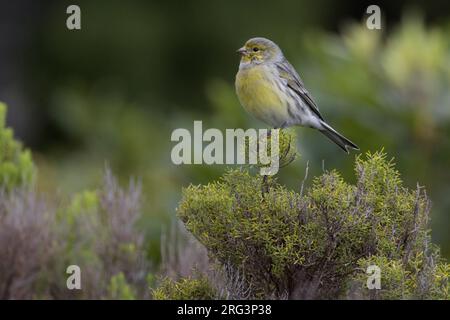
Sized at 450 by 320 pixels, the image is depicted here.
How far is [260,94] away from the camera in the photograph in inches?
271

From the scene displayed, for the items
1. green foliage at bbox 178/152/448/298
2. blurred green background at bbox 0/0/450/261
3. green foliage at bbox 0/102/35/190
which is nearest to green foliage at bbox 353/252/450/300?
green foliage at bbox 178/152/448/298

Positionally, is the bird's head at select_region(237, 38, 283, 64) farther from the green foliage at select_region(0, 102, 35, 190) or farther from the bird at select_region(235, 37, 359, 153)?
the green foliage at select_region(0, 102, 35, 190)

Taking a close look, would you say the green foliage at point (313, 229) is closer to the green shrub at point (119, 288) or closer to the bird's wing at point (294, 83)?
the green shrub at point (119, 288)

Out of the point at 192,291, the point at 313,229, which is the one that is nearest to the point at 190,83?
the point at 192,291

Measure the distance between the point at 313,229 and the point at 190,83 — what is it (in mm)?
14807

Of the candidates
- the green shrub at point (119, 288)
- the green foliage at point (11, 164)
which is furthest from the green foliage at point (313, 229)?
the green foliage at point (11, 164)

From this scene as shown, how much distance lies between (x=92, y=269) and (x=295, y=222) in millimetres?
2336

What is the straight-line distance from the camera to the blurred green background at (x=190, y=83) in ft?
36.3

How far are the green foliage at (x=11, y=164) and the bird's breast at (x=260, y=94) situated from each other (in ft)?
5.36

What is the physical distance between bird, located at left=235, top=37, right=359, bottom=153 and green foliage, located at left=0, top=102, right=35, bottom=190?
1632 mm

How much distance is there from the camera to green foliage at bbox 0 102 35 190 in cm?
735

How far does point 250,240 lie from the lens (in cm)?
515
